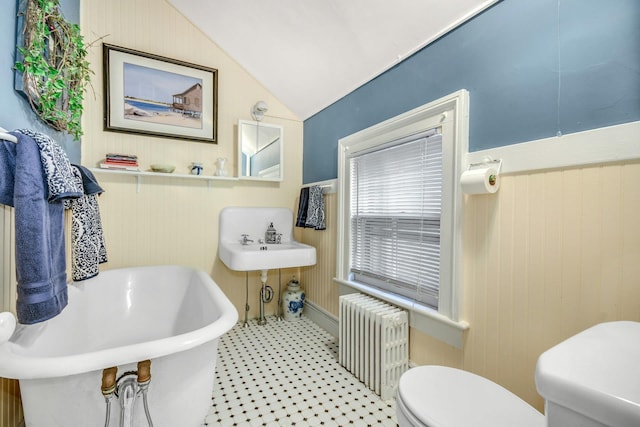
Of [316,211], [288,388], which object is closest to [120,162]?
[316,211]

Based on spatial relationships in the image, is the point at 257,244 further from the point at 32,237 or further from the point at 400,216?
the point at 32,237

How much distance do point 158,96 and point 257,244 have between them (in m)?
1.62

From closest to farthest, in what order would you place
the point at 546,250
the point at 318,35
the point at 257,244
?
1. the point at 546,250
2. the point at 318,35
3. the point at 257,244

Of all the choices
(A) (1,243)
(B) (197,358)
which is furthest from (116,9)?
(B) (197,358)

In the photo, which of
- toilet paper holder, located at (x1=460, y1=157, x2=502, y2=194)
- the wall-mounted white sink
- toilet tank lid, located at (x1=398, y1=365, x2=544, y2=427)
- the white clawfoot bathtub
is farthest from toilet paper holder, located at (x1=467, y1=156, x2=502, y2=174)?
the wall-mounted white sink

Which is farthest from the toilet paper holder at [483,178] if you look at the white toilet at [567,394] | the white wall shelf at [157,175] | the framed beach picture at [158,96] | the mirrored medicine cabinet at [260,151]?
the framed beach picture at [158,96]

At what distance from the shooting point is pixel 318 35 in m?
2.04

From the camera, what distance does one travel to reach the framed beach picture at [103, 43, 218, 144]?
232cm

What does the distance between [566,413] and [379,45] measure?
199 cm

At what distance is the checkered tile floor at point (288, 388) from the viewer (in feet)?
5.01

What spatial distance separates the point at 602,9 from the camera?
101 centimetres

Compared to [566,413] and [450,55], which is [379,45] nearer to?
[450,55]

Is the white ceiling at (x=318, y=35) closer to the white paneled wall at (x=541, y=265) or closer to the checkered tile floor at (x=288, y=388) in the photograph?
the white paneled wall at (x=541, y=265)

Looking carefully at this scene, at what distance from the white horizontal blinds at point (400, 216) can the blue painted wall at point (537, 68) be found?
0.30 m
